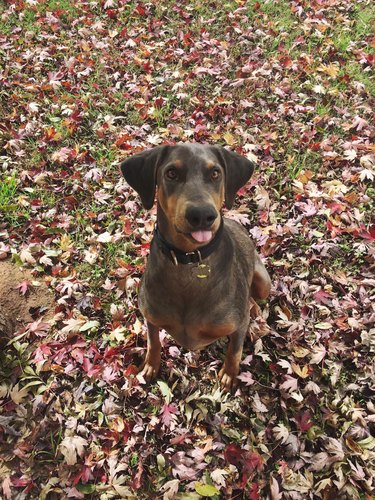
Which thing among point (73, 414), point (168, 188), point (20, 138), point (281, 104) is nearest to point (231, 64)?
point (281, 104)

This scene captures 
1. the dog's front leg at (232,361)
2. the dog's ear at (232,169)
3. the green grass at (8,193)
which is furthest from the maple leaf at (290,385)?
the green grass at (8,193)

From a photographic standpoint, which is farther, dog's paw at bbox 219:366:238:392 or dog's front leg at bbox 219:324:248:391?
dog's paw at bbox 219:366:238:392

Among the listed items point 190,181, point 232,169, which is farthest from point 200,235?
point 232,169

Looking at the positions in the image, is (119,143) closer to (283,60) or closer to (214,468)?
(283,60)

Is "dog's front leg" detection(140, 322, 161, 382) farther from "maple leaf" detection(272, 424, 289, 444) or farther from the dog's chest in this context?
"maple leaf" detection(272, 424, 289, 444)

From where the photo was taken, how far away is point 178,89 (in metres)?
A: 7.10

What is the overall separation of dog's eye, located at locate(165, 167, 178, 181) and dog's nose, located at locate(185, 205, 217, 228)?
469 millimetres

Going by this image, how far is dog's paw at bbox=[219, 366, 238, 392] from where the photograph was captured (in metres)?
3.90

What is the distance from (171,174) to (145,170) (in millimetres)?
246

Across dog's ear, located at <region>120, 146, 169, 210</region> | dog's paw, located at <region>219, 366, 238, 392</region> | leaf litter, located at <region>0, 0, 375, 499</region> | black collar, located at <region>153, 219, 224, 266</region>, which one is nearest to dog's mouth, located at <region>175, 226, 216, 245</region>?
black collar, located at <region>153, 219, 224, 266</region>

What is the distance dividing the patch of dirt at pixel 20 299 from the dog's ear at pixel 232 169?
2458mm

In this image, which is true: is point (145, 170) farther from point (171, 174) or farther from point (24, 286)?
point (24, 286)

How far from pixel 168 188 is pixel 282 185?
10.1ft

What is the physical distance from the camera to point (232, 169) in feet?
10.8
